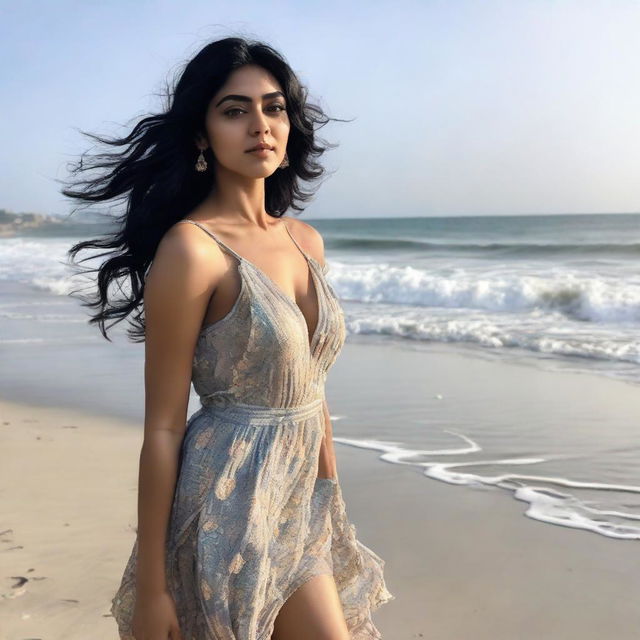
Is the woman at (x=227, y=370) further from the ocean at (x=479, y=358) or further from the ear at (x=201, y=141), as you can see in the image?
the ocean at (x=479, y=358)

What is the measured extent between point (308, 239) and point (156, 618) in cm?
107

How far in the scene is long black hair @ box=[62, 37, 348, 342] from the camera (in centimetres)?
228

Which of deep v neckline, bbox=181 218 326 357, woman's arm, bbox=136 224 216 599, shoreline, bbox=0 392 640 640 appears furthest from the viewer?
shoreline, bbox=0 392 640 640

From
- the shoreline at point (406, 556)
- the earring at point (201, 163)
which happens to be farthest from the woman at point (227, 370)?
the shoreline at point (406, 556)

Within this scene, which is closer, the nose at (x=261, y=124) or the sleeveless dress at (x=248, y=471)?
the sleeveless dress at (x=248, y=471)

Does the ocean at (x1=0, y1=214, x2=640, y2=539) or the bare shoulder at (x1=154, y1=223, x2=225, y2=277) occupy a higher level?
the bare shoulder at (x1=154, y1=223, x2=225, y2=277)

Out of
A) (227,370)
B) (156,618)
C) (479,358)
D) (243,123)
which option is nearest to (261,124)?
(243,123)

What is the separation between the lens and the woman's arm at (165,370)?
2000mm

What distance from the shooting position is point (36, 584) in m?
3.81

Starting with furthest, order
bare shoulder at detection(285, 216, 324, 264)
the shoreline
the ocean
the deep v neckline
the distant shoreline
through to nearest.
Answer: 1. the distant shoreline
2. the ocean
3. the shoreline
4. bare shoulder at detection(285, 216, 324, 264)
5. the deep v neckline

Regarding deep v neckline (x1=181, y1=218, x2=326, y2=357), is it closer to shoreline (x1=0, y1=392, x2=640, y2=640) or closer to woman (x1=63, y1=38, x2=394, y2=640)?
woman (x1=63, y1=38, x2=394, y2=640)

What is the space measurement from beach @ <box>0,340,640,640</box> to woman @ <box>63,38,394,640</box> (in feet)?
4.63

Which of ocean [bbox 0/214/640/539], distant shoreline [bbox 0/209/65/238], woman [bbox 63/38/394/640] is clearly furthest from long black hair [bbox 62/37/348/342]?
distant shoreline [bbox 0/209/65/238]

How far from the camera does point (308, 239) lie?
8.26 feet
